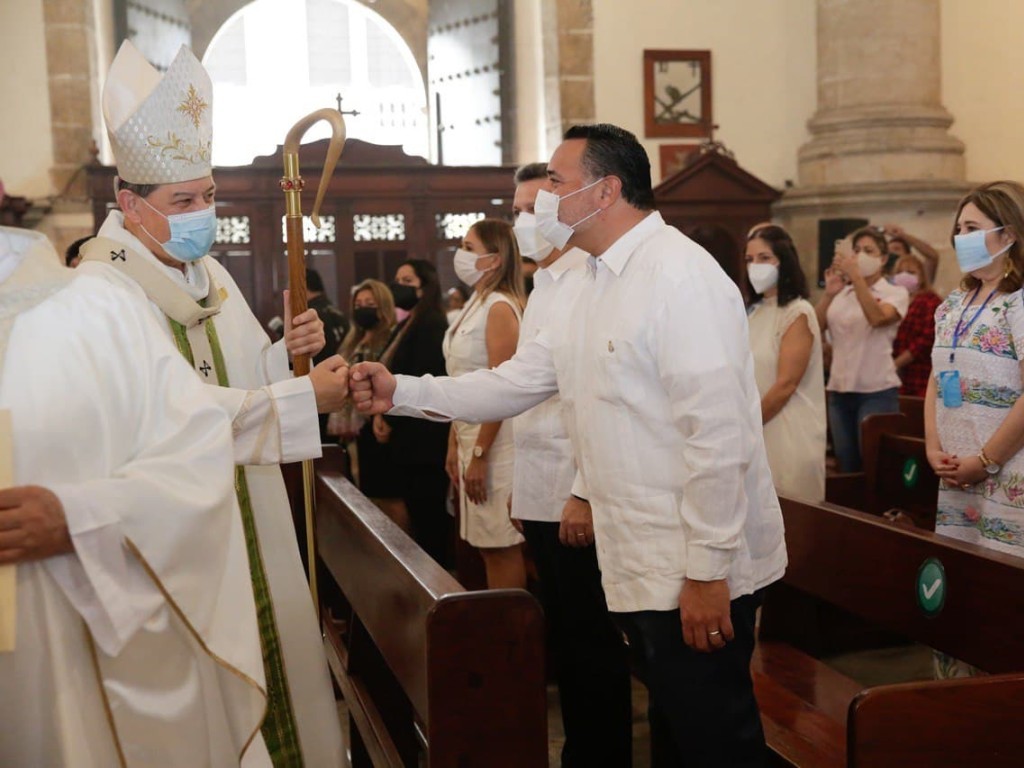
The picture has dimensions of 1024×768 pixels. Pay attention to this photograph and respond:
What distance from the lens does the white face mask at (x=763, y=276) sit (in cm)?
404

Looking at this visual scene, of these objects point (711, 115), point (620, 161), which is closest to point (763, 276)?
point (620, 161)

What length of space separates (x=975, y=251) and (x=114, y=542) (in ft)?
7.93

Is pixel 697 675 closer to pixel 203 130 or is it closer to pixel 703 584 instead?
pixel 703 584

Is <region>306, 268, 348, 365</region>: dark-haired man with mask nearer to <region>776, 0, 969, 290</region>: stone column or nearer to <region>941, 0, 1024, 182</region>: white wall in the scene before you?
<region>776, 0, 969, 290</region>: stone column

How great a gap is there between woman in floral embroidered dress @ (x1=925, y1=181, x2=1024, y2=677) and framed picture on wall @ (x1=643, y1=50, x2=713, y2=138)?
22.8 feet

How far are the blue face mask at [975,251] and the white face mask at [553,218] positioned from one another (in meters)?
1.30

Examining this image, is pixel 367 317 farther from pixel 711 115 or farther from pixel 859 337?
pixel 711 115

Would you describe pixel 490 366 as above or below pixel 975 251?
below

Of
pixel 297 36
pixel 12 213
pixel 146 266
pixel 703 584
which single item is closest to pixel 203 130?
pixel 146 266

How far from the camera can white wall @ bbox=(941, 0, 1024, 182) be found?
9.50 meters

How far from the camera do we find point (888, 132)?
9.59 m

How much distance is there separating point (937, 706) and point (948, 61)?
919 cm

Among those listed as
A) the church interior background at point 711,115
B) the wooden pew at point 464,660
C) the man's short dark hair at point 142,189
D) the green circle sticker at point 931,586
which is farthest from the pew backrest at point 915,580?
the church interior background at point 711,115

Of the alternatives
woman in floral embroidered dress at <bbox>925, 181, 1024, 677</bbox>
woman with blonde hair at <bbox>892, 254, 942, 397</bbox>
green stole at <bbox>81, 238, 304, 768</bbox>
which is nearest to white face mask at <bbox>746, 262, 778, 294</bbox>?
woman in floral embroidered dress at <bbox>925, 181, 1024, 677</bbox>
